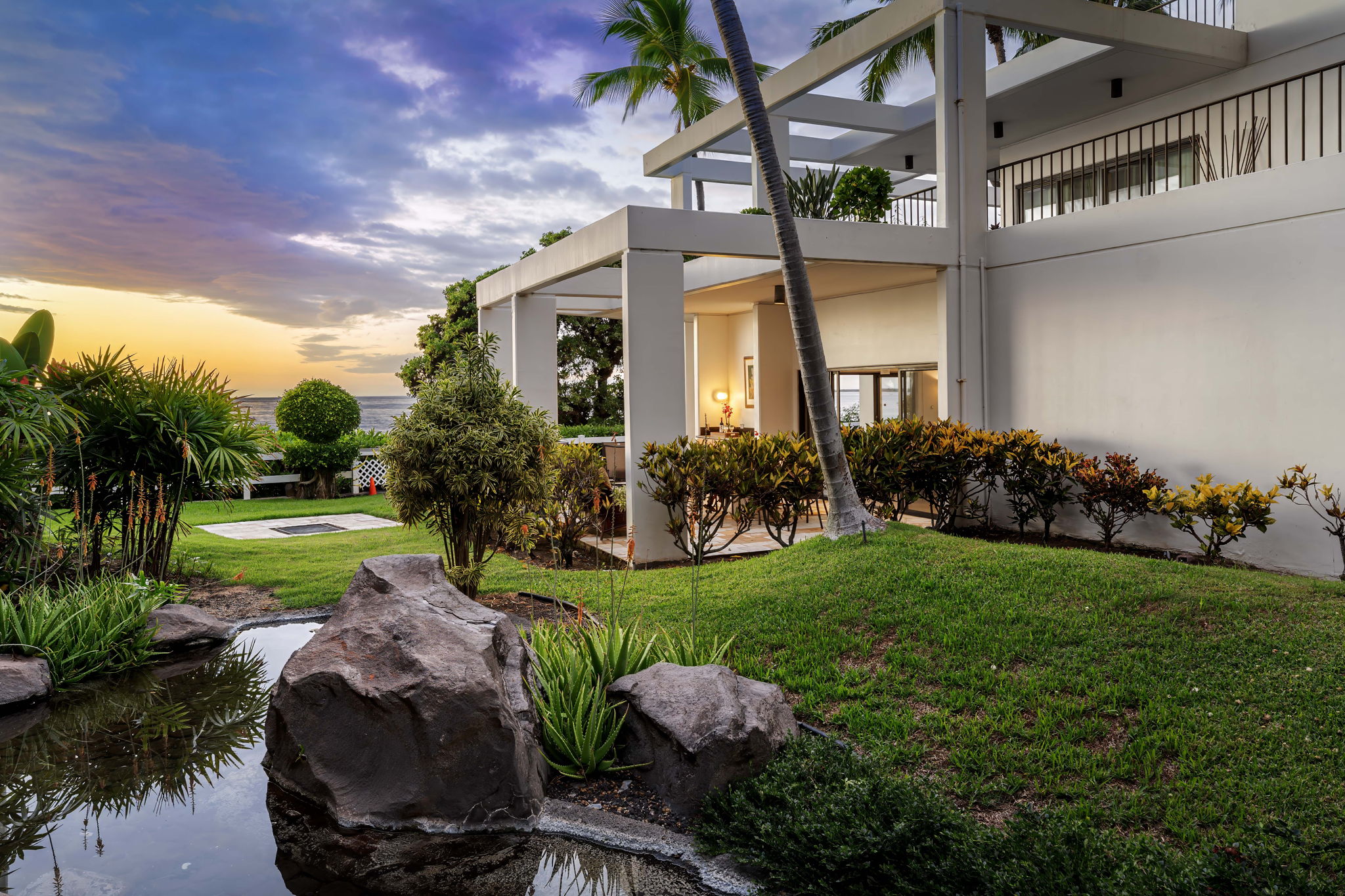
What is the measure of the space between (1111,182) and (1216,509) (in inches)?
347

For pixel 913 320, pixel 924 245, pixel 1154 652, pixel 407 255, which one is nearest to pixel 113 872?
pixel 1154 652

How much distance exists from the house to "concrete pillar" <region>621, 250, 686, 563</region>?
3 centimetres

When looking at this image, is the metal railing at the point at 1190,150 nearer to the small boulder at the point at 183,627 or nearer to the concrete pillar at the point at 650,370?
the concrete pillar at the point at 650,370

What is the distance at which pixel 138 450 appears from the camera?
782cm

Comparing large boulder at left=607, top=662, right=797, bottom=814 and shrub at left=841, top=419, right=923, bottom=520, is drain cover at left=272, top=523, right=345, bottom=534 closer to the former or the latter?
shrub at left=841, top=419, right=923, bottom=520

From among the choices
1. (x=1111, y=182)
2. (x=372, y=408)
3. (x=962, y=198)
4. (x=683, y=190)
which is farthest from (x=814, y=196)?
(x=372, y=408)

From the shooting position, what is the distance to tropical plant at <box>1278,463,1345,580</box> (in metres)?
7.79

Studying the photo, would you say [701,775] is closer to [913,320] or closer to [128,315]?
[913,320]

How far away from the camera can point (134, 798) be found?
13.6ft

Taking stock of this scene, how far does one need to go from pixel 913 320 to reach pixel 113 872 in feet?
42.1

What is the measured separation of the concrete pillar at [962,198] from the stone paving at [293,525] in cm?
958

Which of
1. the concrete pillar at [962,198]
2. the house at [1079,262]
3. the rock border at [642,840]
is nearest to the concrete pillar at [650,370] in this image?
the house at [1079,262]

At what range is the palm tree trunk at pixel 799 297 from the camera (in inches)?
309

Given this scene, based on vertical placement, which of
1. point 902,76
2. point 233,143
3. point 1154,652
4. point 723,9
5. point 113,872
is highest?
point 902,76
